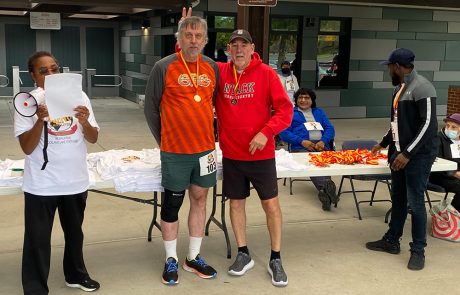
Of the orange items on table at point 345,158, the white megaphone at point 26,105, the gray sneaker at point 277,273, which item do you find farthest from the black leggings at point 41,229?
the orange items on table at point 345,158

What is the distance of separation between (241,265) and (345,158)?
4.52 ft

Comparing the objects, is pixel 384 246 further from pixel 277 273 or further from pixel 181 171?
pixel 181 171

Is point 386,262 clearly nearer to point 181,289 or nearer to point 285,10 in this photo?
point 181,289

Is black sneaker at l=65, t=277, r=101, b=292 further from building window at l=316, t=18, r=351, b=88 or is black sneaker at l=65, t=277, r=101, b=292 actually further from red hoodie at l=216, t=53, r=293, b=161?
building window at l=316, t=18, r=351, b=88

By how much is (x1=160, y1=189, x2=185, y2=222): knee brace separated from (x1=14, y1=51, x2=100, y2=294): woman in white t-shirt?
0.55 m

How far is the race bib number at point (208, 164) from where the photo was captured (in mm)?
3395

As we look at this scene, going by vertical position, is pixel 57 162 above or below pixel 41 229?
above

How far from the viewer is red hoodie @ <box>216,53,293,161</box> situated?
3398 mm

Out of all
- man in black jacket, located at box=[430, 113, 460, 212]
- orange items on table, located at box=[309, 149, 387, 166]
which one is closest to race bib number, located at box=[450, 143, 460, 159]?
A: man in black jacket, located at box=[430, 113, 460, 212]

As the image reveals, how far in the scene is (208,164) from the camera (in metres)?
3.42

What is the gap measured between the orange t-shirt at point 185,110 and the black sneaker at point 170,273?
2.60 feet

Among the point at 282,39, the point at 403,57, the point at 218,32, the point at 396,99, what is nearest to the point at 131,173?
the point at 396,99

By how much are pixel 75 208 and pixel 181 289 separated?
0.89 metres

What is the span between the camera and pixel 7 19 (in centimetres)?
1602
